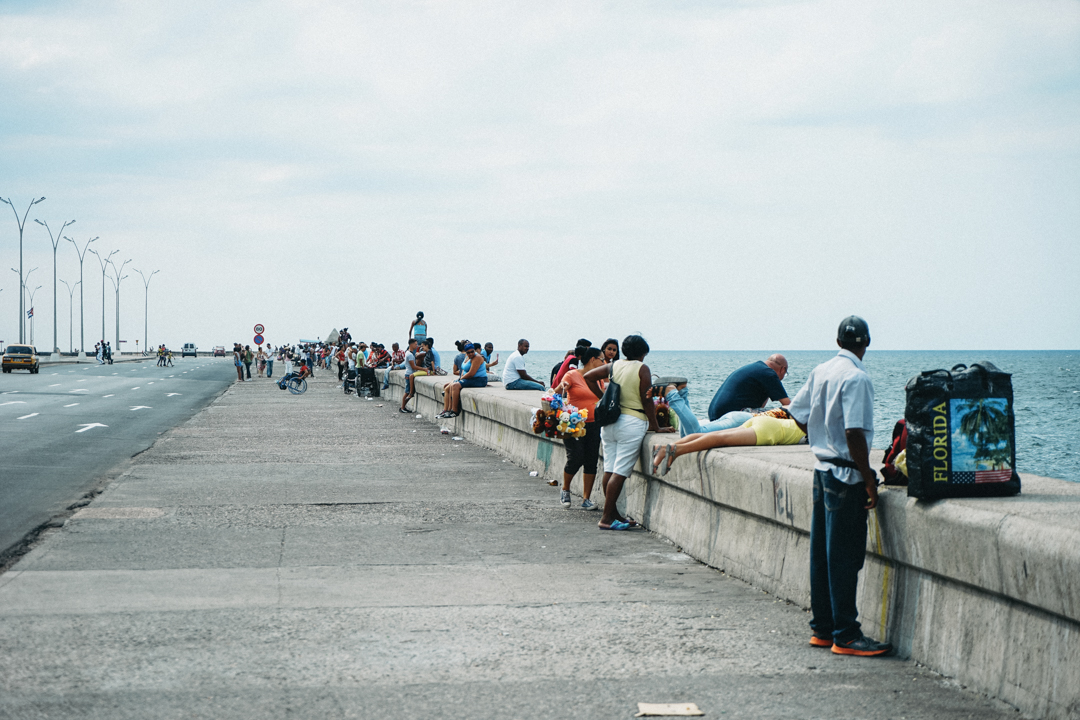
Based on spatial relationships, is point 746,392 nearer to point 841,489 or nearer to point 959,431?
point 841,489

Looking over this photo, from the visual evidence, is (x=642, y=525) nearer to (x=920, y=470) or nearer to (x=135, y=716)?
(x=920, y=470)

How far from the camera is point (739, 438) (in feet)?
28.5

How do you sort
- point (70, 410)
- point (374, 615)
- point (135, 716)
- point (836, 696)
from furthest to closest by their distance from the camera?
point (70, 410)
point (374, 615)
point (836, 696)
point (135, 716)

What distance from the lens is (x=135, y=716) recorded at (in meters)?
4.64

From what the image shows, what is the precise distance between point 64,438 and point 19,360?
46440 mm

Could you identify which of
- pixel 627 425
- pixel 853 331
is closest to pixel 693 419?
pixel 627 425

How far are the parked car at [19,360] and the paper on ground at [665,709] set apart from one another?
203 ft

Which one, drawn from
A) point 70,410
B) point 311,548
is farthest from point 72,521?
point 70,410

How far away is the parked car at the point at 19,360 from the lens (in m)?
60.7

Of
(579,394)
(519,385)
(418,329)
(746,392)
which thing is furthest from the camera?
(418,329)

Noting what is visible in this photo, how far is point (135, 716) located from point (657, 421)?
21.8 ft

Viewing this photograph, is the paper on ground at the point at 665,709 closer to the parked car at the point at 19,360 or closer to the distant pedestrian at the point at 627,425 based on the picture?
the distant pedestrian at the point at 627,425

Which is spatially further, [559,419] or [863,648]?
[559,419]

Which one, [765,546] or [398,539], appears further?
[398,539]
